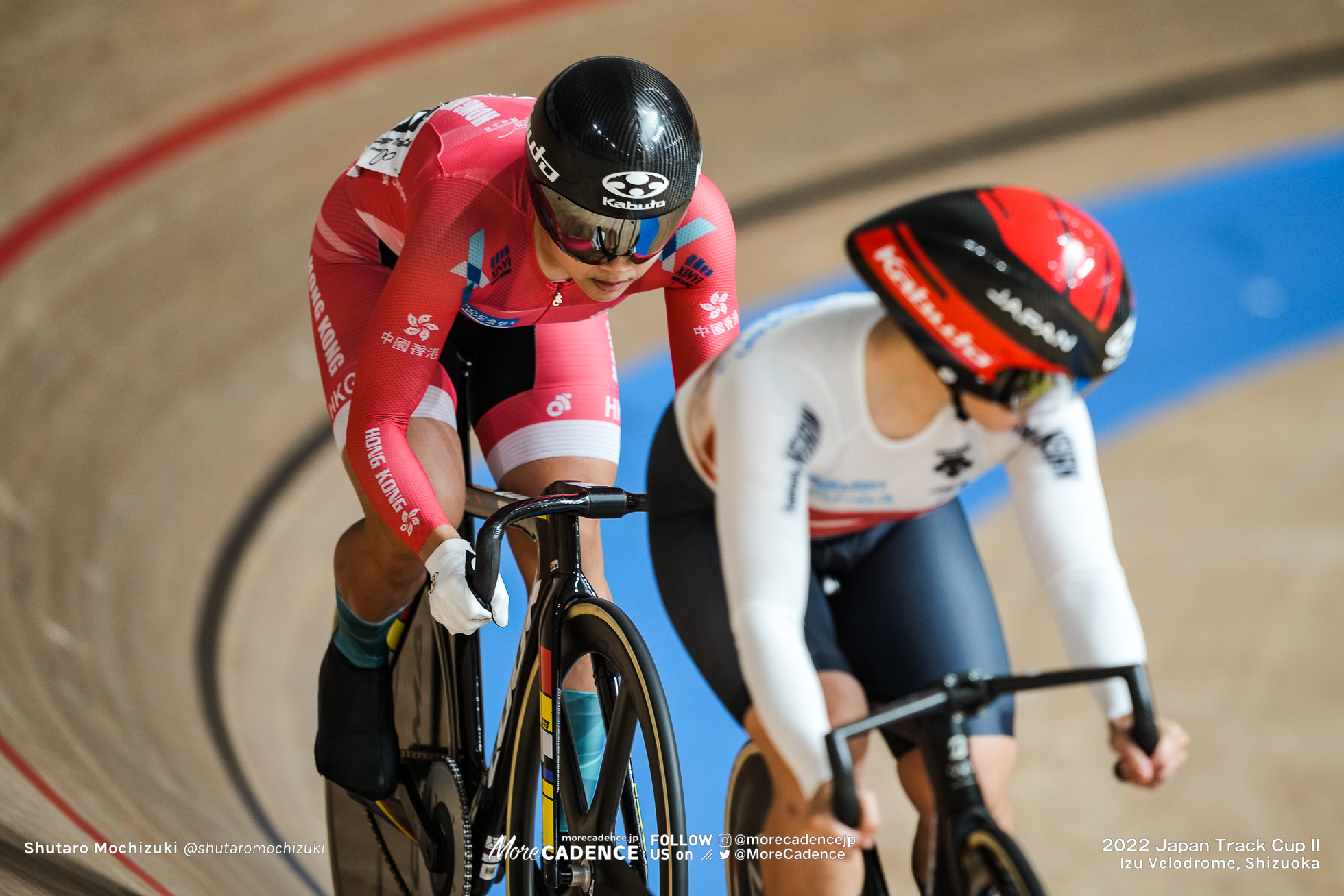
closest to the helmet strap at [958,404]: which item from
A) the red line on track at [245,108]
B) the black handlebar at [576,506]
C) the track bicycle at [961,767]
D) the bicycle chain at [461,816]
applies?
the track bicycle at [961,767]

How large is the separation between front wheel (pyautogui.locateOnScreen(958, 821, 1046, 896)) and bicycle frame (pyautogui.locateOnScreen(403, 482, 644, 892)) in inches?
31.9

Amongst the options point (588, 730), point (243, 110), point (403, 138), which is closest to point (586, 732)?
point (588, 730)

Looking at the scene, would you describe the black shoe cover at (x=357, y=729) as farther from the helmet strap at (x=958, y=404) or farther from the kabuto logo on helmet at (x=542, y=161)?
the helmet strap at (x=958, y=404)

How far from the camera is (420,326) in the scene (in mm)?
2240

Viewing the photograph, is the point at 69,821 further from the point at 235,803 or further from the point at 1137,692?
the point at 1137,692

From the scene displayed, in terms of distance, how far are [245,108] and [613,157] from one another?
16.5 feet

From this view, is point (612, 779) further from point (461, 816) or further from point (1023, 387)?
point (1023, 387)

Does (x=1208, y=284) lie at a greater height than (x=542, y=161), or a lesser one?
greater

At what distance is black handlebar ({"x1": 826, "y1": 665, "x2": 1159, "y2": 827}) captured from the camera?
4.95 ft

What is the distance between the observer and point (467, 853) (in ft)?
8.25

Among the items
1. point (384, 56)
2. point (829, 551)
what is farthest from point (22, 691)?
point (384, 56)

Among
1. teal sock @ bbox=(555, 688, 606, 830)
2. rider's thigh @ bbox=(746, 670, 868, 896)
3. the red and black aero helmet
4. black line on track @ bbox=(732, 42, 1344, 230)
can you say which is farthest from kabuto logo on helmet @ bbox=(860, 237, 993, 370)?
black line on track @ bbox=(732, 42, 1344, 230)

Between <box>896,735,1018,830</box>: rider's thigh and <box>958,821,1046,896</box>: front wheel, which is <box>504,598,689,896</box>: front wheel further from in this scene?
<box>958,821,1046,896</box>: front wheel

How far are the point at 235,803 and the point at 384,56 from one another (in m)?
4.67
